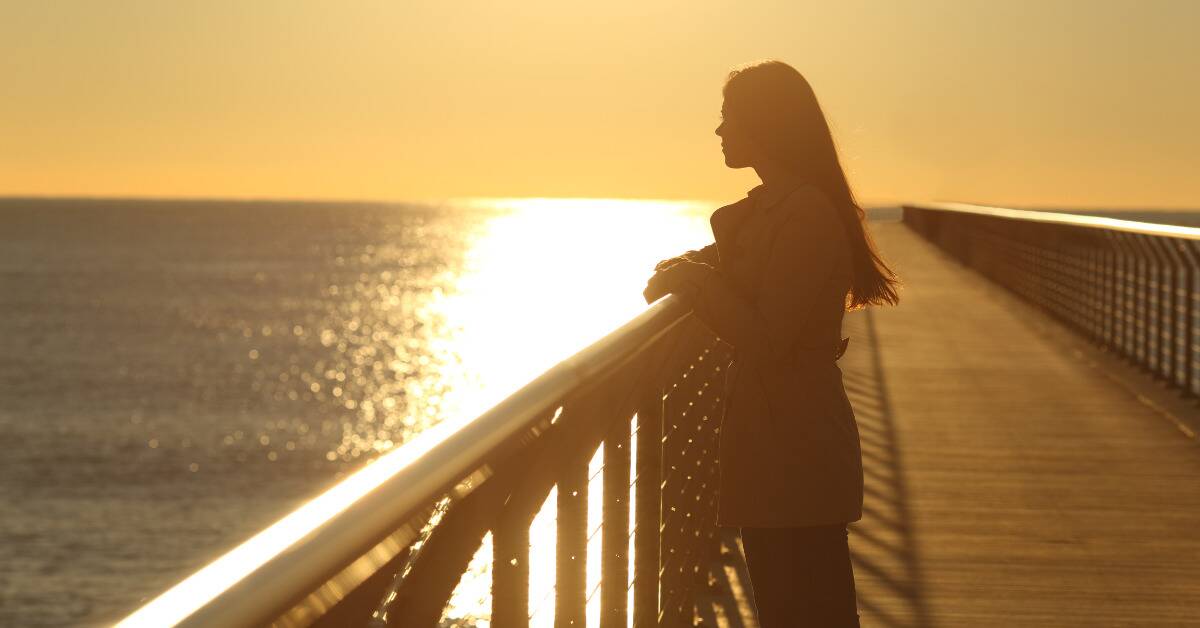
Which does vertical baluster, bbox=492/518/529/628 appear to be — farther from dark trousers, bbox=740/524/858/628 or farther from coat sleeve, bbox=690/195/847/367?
dark trousers, bbox=740/524/858/628

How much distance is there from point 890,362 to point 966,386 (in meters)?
1.57

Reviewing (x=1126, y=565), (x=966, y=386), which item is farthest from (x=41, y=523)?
(x=1126, y=565)

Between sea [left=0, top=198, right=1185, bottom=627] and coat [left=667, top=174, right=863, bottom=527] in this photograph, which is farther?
sea [left=0, top=198, right=1185, bottom=627]

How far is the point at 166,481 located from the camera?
236 feet

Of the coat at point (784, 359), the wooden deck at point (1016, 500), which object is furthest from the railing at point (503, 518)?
the wooden deck at point (1016, 500)

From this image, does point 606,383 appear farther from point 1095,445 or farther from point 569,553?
point 1095,445

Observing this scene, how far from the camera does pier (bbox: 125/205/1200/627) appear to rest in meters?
1.37

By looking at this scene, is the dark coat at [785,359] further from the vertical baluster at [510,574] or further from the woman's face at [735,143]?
the vertical baluster at [510,574]

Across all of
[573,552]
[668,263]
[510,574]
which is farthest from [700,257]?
[510,574]

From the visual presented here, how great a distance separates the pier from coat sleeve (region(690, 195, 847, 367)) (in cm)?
24

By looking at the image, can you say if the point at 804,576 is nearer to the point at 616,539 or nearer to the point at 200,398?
the point at 616,539

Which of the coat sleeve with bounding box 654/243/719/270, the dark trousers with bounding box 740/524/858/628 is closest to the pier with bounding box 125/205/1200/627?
the coat sleeve with bounding box 654/243/719/270

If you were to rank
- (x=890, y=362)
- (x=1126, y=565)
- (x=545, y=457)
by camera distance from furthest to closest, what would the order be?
(x=890, y=362), (x=1126, y=565), (x=545, y=457)

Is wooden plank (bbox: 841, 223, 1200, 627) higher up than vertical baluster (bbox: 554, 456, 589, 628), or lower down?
lower down
